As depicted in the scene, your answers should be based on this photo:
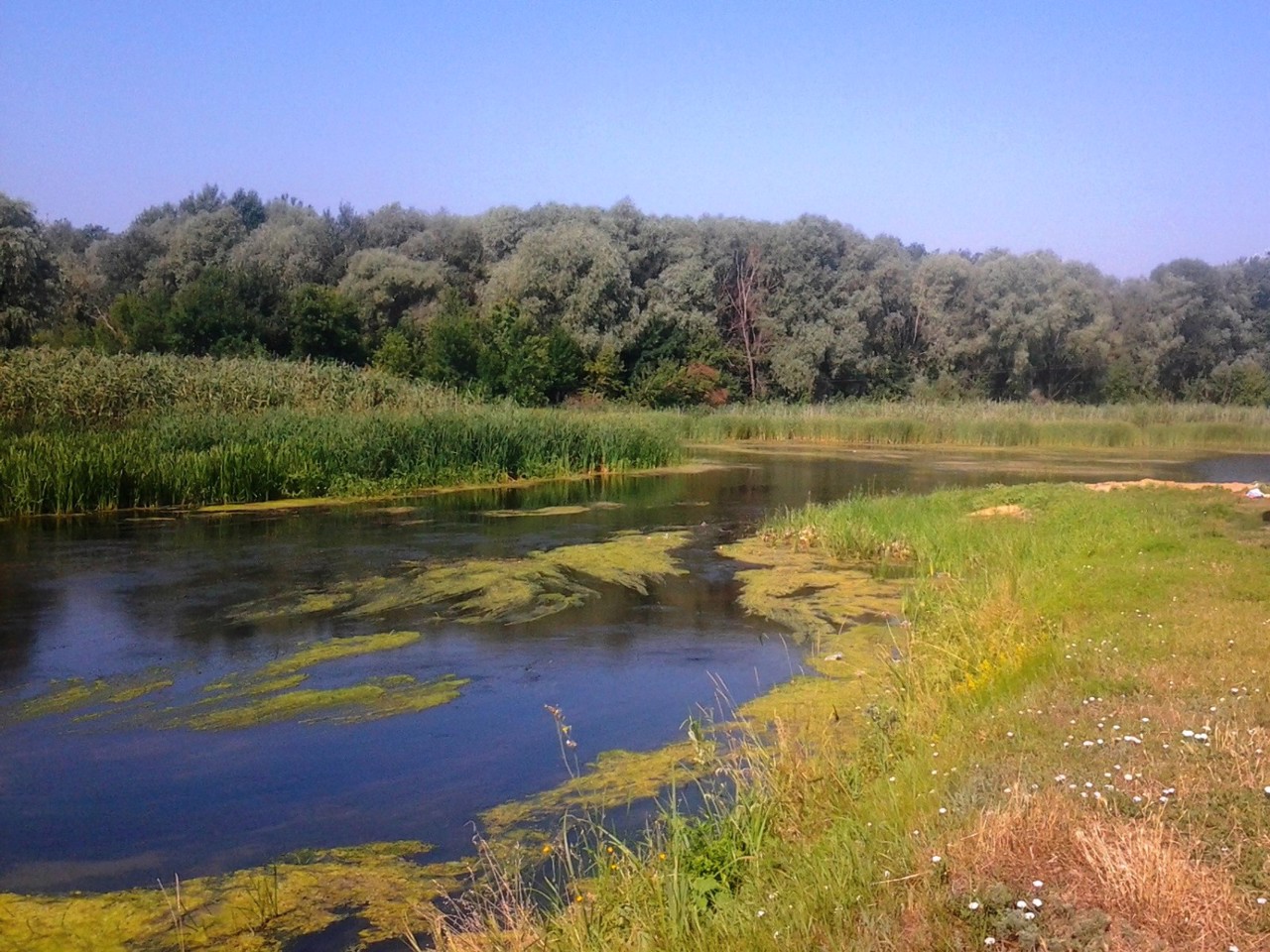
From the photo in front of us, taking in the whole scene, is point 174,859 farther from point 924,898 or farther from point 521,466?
point 521,466

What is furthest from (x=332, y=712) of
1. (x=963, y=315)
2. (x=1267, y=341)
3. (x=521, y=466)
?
(x=1267, y=341)

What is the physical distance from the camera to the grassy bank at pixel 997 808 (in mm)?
3912

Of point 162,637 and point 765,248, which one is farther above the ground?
point 765,248

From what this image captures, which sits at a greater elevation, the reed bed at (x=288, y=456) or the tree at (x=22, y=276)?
the tree at (x=22, y=276)

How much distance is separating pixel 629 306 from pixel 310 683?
3941 centimetres

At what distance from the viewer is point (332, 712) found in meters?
8.53

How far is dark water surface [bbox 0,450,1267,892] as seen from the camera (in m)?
6.42

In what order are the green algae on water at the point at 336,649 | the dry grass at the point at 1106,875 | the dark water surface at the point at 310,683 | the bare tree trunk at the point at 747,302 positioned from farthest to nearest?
1. the bare tree trunk at the point at 747,302
2. the green algae on water at the point at 336,649
3. the dark water surface at the point at 310,683
4. the dry grass at the point at 1106,875

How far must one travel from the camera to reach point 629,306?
47688 mm

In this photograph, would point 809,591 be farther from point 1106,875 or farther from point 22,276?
point 22,276

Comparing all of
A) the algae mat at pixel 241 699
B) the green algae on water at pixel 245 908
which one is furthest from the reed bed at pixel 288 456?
the green algae on water at pixel 245 908

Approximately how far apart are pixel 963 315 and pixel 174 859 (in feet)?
179

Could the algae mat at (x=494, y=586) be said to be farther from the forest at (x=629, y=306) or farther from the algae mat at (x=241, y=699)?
the forest at (x=629, y=306)

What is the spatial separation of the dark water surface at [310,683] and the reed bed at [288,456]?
1.08 metres
